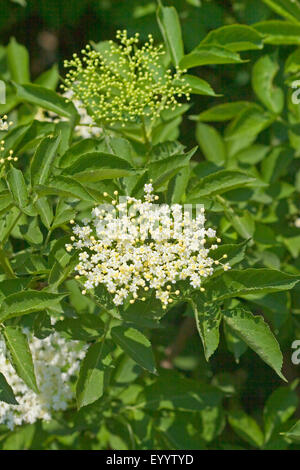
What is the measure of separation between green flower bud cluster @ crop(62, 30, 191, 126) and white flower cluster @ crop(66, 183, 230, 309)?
41cm

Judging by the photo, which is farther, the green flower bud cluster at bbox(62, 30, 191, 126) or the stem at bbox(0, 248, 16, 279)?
the green flower bud cluster at bbox(62, 30, 191, 126)


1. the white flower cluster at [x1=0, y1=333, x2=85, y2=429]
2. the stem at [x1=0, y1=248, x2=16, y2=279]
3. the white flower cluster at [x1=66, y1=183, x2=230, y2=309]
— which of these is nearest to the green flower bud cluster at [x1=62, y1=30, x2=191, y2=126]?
the white flower cluster at [x1=66, y1=183, x2=230, y2=309]

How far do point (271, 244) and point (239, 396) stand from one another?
1.22 metres

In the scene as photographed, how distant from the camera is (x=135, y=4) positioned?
331cm

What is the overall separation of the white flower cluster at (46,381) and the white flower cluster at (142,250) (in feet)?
1.93

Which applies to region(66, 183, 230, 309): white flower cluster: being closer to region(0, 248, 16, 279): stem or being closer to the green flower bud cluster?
region(0, 248, 16, 279): stem

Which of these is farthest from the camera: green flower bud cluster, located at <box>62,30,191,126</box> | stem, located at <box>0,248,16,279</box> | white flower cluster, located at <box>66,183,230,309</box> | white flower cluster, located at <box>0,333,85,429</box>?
white flower cluster, located at <box>0,333,85,429</box>

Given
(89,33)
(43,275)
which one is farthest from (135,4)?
(43,275)

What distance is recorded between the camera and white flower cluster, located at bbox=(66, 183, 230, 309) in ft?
6.22

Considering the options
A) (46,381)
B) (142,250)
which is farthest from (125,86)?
(46,381)

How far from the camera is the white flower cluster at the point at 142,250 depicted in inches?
74.6

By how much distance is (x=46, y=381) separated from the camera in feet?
8.11

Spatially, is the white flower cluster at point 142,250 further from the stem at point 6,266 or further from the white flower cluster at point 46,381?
the white flower cluster at point 46,381

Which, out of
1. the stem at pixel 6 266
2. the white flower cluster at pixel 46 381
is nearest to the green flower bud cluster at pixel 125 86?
the stem at pixel 6 266
